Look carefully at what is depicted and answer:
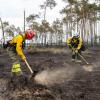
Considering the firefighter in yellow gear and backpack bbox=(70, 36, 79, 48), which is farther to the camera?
backpack bbox=(70, 36, 79, 48)

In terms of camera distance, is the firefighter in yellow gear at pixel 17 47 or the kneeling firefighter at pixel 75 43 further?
the kneeling firefighter at pixel 75 43

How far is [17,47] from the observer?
1405cm

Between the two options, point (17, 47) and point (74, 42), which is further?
point (74, 42)

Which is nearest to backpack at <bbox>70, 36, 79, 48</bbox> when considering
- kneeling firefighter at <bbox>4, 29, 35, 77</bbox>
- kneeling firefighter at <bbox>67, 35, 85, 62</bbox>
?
kneeling firefighter at <bbox>67, 35, 85, 62</bbox>

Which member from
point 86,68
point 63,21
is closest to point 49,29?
point 63,21

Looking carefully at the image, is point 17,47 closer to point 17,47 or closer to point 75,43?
point 17,47

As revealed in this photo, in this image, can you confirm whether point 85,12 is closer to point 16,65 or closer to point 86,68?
point 86,68

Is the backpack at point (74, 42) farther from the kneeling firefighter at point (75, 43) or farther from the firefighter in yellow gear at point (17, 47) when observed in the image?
the firefighter in yellow gear at point (17, 47)

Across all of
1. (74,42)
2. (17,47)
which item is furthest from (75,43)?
(17,47)

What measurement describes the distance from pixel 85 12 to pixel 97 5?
2315 millimetres

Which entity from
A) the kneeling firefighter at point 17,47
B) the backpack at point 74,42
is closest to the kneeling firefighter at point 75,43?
the backpack at point 74,42

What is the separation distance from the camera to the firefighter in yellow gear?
14.0m

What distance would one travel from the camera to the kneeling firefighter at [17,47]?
14023mm

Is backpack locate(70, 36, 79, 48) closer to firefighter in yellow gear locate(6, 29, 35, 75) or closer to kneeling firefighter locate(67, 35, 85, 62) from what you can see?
kneeling firefighter locate(67, 35, 85, 62)
